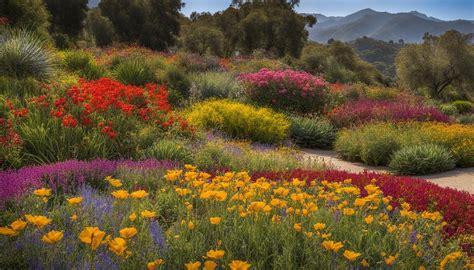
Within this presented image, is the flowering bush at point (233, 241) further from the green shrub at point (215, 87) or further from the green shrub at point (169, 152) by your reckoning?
the green shrub at point (215, 87)

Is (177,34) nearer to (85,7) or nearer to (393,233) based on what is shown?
(85,7)

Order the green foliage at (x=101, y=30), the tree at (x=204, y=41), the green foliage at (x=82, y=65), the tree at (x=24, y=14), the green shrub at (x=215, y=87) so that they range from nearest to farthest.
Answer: the green foliage at (x=82, y=65)
the green shrub at (x=215, y=87)
the tree at (x=24, y=14)
the tree at (x=204, y=41)
the green foliage at (x=101, y=30)

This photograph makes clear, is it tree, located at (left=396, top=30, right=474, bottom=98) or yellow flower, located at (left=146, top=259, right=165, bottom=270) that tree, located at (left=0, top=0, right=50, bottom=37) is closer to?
yellow flower, located at (left=146, top=259, right=165, bottom=270)

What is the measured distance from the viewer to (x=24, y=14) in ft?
60.3

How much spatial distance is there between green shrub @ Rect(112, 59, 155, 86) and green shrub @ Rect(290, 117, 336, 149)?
660 cm

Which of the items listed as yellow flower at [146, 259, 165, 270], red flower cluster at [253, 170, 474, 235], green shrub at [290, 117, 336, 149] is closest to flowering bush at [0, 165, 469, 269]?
yellow flower at [146, 259, 165, 270]

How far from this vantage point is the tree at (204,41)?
38.8 meters

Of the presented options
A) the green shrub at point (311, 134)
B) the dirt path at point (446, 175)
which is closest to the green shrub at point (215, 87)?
the green shrub at point (311, 134)

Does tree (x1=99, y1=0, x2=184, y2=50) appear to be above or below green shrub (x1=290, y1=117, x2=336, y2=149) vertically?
above

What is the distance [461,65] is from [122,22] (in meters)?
27.1

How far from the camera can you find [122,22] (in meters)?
40.2

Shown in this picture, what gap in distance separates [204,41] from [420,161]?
31.3 metres

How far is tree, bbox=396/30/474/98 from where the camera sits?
36469 millimetres

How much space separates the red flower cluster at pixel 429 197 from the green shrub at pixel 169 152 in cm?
139
